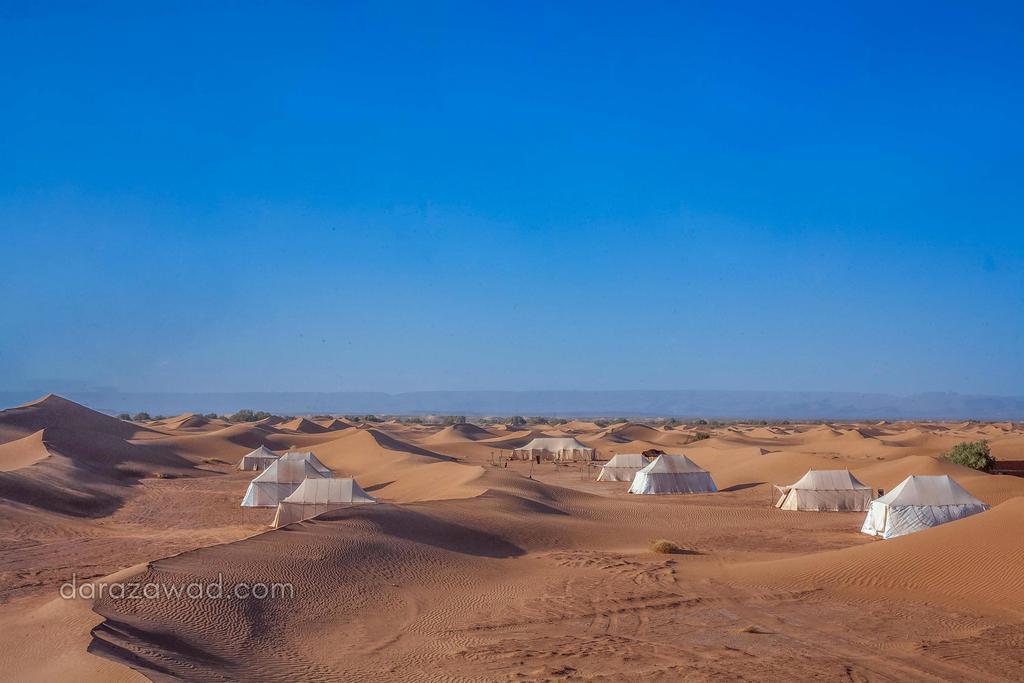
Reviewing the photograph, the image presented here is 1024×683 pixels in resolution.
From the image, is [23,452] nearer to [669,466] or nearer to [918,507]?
[669,466]

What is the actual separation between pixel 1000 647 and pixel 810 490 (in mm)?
22580

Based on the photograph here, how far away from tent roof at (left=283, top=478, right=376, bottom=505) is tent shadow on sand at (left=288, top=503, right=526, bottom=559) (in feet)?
13.1

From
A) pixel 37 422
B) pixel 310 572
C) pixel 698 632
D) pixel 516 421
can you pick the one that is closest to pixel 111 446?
pixel 37 422

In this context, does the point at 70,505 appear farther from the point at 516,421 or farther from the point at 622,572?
the point at 516,421

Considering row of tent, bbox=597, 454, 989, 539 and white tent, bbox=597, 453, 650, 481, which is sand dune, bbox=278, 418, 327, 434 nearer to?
white tent, bbox=597, 453, 650, 481

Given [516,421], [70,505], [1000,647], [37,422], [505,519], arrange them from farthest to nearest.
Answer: [516,421]
[37,422]
[70,505]
[505,519]
[1000,647]

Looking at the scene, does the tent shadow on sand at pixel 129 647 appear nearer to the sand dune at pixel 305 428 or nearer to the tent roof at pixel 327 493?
the tent roof at pixel 327 493

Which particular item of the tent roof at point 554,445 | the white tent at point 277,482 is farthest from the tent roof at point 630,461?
the white tent at point 277,482

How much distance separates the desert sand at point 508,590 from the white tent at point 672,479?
4.90 m

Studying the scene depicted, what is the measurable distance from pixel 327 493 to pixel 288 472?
26.5ft

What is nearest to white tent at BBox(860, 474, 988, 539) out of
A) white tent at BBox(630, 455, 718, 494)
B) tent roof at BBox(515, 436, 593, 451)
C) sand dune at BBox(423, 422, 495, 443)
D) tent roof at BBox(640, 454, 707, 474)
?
white tent at BBox(630, 455, 718, 494)

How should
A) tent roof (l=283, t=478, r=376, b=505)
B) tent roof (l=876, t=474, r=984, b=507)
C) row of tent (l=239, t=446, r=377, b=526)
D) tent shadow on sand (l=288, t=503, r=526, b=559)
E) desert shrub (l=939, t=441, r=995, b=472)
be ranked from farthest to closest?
desert shrub (l=939, t=441, r=995, b=472) < tent roof (l=283, t=478, r=376, b=505) < row of tent (l=239, t=446, r=377, b=526) < tent roof (l=876, t=474, r=984, b=507) < tent shadow on sand (l=288, t=503, r=526, b=559)

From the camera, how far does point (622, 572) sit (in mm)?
22094

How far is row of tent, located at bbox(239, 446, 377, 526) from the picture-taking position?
30031 mm
